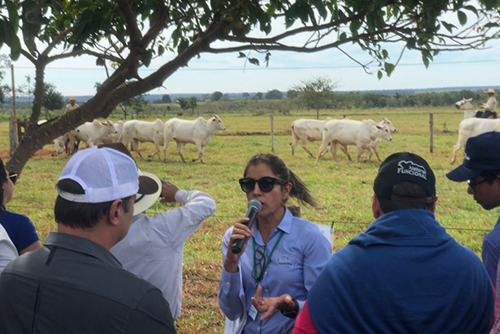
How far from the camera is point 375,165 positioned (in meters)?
15.4

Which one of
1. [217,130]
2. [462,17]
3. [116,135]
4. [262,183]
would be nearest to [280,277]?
[262,183]

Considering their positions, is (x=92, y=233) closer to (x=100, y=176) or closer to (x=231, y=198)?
(x=100, y=176)

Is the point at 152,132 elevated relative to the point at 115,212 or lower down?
lower down

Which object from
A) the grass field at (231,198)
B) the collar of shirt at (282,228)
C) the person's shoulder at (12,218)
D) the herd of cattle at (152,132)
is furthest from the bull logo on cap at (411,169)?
the herd of cattle at (152,132)

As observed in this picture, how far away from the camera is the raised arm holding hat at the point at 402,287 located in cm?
163

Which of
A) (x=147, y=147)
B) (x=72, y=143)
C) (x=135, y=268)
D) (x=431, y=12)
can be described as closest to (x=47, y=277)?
(x=135, y=268)

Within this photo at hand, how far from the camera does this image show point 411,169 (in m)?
1.81

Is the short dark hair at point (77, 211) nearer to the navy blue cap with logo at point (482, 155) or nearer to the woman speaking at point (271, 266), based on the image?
the woman speaking at point (271, 266)

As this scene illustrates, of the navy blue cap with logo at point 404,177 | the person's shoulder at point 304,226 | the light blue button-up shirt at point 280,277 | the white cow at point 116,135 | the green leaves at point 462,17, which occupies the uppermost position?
the green leaves at point 462,17

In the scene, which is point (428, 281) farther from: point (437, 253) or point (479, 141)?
point (479, 141)

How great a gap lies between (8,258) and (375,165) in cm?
1408

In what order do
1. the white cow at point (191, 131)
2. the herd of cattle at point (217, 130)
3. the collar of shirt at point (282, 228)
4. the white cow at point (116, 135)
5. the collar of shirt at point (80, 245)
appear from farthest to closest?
the white cow at point (116, 135) → the white cow at point (191, 131) → the herd of cattle at point (217, 130) → the collar of shirt at point (282, 228) → the collar of shirt at point (80, 245)

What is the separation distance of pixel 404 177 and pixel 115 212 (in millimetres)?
968

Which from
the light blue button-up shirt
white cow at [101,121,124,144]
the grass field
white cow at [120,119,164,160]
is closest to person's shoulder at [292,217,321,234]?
the light blue button-up shirt
